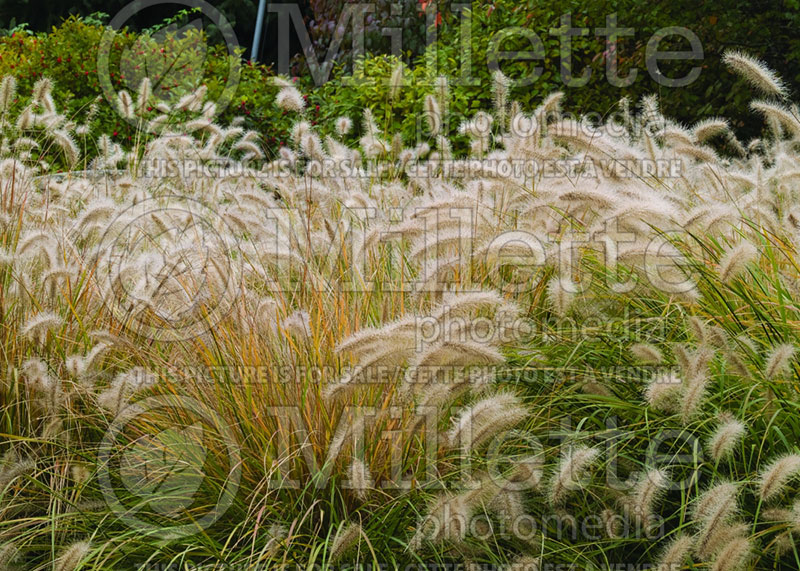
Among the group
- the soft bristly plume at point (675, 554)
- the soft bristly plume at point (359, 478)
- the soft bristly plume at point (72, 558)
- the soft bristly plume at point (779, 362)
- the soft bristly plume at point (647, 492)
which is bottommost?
the soft bristly plume at point (72, 558)

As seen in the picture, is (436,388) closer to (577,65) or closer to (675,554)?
(675,554)

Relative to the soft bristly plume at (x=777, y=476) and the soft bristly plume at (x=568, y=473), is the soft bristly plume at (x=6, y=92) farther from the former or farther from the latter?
the soft bristly plume at (x=777, y=476)

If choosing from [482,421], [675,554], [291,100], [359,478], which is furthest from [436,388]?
[291,100]

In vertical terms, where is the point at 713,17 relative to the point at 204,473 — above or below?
above

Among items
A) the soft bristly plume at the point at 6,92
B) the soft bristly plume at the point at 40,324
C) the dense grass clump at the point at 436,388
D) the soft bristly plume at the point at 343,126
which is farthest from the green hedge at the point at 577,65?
the soft bristly plume at the point at 40,324

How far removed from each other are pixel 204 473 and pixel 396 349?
765 millimetres

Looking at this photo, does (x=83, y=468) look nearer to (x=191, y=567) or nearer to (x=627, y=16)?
(x=191, y=567)

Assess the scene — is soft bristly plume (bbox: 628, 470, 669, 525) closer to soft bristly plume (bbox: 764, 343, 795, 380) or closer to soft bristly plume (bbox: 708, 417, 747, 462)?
soft bristly plume (bbox: 708, 417, 747, 462)

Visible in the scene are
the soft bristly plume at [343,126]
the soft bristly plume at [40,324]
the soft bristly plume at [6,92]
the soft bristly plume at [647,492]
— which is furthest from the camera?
the soft bristly plume at [343,126]

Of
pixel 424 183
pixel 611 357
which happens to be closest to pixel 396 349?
pixel 611 357

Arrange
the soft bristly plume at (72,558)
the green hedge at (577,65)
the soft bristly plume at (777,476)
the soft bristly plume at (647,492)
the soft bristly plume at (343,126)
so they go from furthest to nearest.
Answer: the green hedge at (577,65) < the soft bristly plume at (343,126) < the soft bristly plume at (72,558) < the soft bristly plume at (647,492) < the soft bristly plume at (777,476)

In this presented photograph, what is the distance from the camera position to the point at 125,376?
93.4 inches

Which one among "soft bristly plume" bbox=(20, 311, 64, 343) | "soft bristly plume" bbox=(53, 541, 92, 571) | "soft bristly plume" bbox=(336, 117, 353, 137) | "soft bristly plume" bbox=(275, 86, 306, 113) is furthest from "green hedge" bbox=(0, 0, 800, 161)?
"soft bristly plume" bbox=(53, 541, 92, 571)

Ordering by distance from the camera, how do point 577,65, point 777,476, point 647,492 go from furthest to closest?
point 577,65 → point 647,492 → point 777,476
